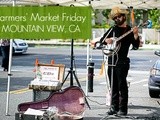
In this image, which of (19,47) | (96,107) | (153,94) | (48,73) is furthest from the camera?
(19,47)

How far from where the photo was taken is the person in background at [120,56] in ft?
29.0

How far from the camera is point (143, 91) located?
43.5ft

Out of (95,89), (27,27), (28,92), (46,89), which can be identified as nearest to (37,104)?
(46,89)

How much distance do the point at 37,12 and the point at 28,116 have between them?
2017mm

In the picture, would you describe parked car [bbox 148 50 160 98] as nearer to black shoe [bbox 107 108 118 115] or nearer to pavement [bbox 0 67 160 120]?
pavement [bbox 0 67 160 120]

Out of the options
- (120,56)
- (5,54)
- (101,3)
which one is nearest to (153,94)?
(101,3)

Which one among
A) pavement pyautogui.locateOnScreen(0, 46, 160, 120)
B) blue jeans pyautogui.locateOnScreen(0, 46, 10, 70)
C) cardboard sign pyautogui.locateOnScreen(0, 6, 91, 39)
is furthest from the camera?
blue jeans pyautogui.locateOnScreen(0, 46, 10, 70)

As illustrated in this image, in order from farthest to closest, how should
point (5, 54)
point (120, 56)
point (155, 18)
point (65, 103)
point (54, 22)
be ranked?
point (155, 18)
point (5, 54)
point (120, 56)
point (54, 22)
point (65, 103)

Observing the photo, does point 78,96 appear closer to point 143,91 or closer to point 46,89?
point 46,89

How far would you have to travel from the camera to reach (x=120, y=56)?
8984 mm

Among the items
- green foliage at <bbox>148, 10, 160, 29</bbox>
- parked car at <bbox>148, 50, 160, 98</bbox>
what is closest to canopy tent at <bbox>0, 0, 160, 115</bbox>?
parked car at <bbox>148, 50, 160, 98</bbox>

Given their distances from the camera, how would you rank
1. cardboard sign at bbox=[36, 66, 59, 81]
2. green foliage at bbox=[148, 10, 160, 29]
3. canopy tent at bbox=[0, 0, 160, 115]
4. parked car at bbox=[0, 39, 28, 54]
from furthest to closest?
green foliage at bbox=[148, 10, 160, 29] → parked car at bbox=[0, 39, 28, 54] → canopy tent at bbox=[0, 0, 160, 115] → cardboard sign at bbox=[36, 66, 59, 81]

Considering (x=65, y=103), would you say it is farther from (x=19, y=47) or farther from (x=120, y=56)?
(x=19, y=47)

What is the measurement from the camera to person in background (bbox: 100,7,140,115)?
29.0 ft
